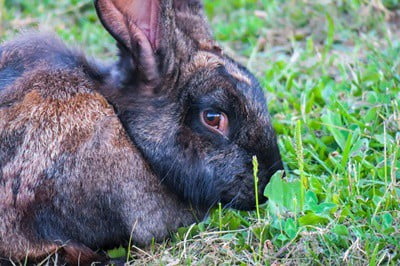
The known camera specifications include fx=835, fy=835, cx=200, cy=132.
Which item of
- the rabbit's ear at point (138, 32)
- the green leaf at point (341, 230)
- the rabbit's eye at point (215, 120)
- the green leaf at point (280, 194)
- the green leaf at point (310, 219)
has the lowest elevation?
the green leaf at point (341, 230)

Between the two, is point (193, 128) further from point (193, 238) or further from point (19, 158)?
point (19, 158)

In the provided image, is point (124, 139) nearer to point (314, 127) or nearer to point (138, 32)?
point (138, 32)

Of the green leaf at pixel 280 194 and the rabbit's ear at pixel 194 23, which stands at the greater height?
the rabbit's ear at pixel 194 23

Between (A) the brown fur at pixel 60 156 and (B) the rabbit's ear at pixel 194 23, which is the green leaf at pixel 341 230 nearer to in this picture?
(A) the brown fur at pixel 60 156

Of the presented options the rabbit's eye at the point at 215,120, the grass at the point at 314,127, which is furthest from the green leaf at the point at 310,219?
the rabbit's eye at the point at 215,120

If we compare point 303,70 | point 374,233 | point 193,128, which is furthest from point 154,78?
point 303,70

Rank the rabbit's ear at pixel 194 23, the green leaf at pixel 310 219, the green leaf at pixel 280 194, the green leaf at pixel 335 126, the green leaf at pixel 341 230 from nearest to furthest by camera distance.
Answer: the green leaf at pixel 341 230, the green leaf at pixel 310 219, the green leaf at pixel 280 194, the rabbit's ear at pixel 194 23, the green leaf at pixel 335 126

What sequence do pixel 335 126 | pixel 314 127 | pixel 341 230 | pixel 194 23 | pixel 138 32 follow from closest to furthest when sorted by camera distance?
1. pixel 341 230
2. pixel 138 32
3. pixel 194 23
4. pixel 335 126
5. pixel 314 127

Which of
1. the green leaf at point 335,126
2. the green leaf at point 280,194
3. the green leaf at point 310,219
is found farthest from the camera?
the green leaf at point 335,126

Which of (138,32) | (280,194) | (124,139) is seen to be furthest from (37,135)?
(280,194)
